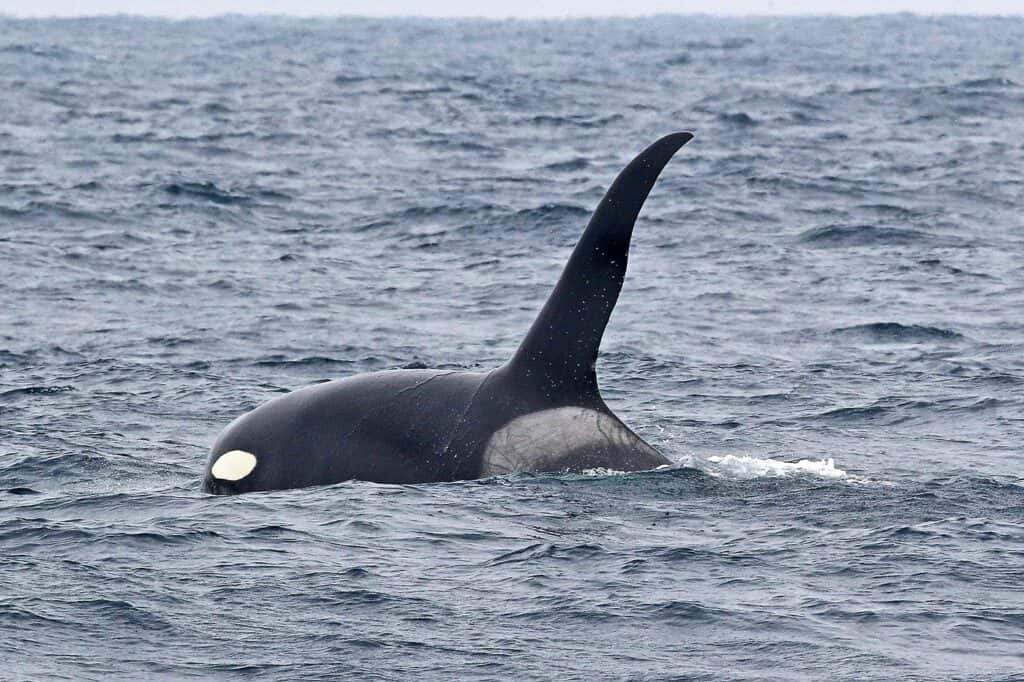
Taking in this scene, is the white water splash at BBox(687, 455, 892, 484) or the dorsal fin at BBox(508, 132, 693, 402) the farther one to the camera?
the white water splash at BBox(687, 455, 892, 484)

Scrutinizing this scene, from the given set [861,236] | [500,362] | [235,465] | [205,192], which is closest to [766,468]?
[235,465]

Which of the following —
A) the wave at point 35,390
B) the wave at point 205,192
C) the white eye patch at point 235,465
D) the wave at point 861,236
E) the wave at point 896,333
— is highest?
the white eye patch at point 235,465

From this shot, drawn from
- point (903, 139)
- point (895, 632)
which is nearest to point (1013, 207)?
point (903, 139)

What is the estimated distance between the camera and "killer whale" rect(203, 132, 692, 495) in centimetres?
1150

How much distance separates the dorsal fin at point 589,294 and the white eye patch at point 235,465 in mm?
2031

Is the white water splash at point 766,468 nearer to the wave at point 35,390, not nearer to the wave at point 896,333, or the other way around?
the wave at point 896,333

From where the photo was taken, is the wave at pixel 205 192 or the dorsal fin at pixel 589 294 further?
the wave at pixel 205 192

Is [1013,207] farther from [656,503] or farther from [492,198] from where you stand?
[656,503]

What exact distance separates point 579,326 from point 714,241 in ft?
50.0

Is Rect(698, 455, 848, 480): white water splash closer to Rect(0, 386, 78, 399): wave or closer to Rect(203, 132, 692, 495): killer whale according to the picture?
Rect(203, 132, 692, 495): killer whale

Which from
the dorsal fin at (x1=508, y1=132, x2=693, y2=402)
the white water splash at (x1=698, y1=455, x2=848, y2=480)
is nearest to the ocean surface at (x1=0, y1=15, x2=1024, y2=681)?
the white water splash at (x1=698, y1=455, x2=848, y2=480)

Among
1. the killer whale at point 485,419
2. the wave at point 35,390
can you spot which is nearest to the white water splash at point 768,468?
the killer whale at point 485,419

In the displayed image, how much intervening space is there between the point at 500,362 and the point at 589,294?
274 inches

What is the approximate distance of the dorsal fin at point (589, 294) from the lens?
1109 centimetres
